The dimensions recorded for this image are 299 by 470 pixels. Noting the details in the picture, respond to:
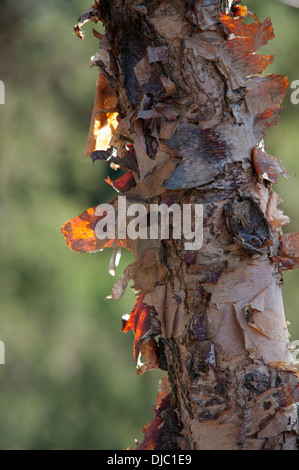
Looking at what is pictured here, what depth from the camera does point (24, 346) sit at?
194 cm

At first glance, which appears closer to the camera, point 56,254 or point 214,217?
point 214,217

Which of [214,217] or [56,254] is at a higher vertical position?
[214,217]

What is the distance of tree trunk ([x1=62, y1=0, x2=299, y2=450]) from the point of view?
62cm

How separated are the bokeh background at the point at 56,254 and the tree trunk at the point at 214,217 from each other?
1.27 metres

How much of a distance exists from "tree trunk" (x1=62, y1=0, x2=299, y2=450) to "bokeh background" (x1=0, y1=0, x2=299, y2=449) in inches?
50.2

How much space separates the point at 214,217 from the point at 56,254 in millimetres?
1370

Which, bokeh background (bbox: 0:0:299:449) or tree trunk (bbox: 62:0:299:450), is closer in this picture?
tree trunk (bbox: 62:0:299:450)

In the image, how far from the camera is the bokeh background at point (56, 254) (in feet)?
6.30

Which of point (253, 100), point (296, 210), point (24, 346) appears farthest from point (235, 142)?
point (24, 346)

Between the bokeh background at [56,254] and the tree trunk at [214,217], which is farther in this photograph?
the bokeh background at [56,254]

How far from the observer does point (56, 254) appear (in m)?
1.92

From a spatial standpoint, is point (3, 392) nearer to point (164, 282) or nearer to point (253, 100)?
point (164, 282)
